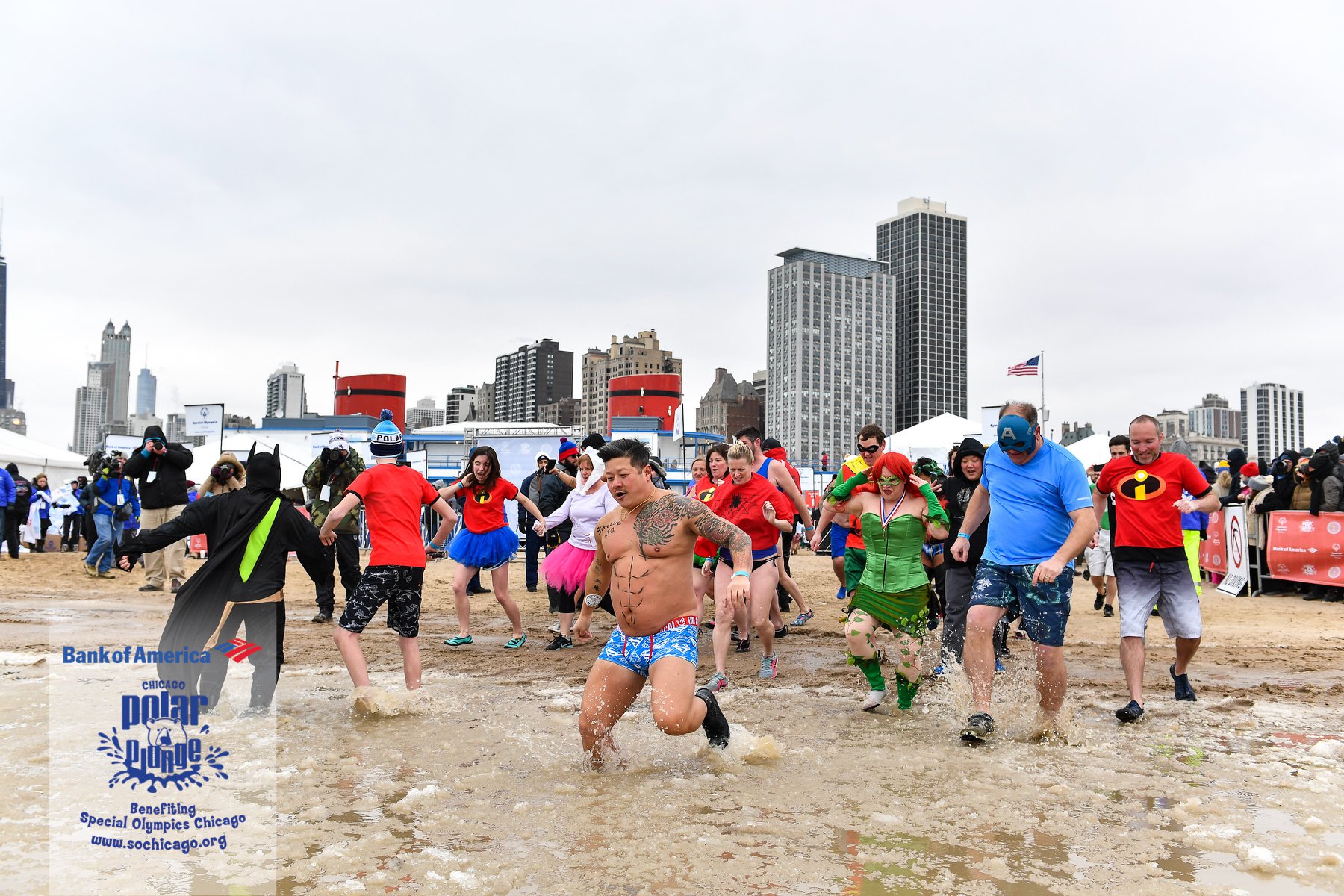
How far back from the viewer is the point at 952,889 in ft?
11.0

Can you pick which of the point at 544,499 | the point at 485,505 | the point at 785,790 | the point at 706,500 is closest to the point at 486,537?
the point at 485,505

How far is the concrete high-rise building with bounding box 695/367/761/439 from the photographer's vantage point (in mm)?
171500

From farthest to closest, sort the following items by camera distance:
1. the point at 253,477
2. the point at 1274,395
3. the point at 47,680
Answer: the point at 1274,395 < the point at 47,680 < the point at 253,477

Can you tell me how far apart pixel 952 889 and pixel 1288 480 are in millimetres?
13559

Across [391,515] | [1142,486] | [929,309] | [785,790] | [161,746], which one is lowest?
[785,790]

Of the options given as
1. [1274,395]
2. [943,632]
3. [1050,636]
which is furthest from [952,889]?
[1274,395]

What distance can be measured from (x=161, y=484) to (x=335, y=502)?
414 centimetres

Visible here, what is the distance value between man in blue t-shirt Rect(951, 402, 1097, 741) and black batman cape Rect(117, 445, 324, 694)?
436cm

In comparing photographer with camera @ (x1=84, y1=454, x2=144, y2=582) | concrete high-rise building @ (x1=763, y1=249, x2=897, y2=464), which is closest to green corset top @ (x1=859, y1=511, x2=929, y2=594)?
photographer with camera @ (x1=84, y1=454, x2=144, y2=582)

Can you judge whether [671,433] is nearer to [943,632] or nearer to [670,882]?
[943,632]

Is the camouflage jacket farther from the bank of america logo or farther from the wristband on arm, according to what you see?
the wristband on arm

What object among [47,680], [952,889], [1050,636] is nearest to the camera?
[952,889]

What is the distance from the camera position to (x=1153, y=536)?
6402mm

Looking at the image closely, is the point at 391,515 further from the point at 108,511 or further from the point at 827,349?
the point at 827,349
